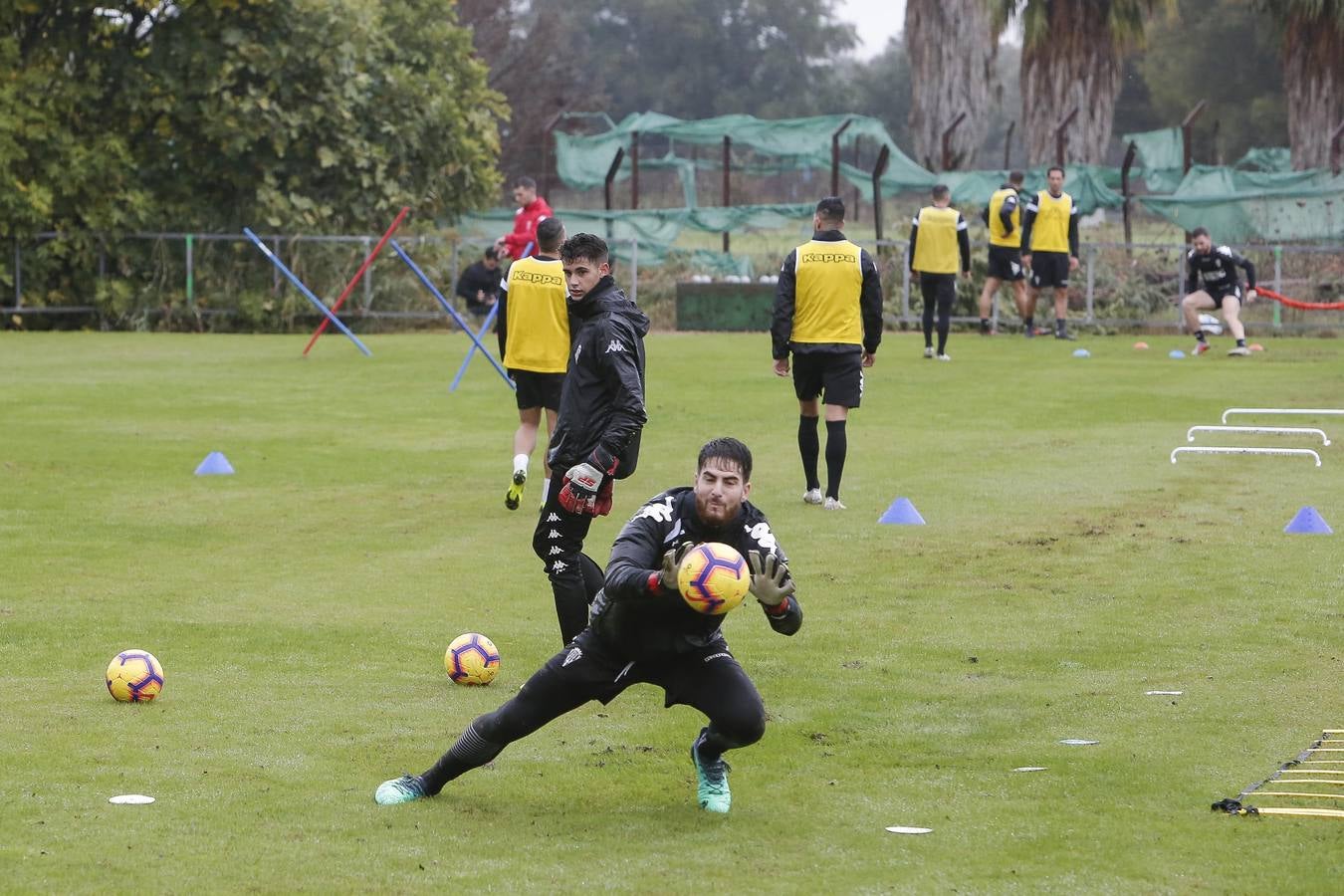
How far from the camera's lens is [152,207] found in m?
30.4

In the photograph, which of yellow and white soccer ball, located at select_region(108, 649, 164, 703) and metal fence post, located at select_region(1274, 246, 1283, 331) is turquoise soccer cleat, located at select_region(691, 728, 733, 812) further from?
metal fence post, located at select_region(1274, 246, 1283, 331)

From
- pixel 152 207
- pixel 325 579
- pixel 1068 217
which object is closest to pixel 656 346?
pixel 1068 217

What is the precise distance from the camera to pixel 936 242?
78.2 ft

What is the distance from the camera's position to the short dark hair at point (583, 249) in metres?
7.74

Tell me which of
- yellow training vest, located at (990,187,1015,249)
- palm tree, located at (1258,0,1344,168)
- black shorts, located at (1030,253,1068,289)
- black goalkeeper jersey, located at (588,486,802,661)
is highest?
palm tree, located at (1258,0,1344,168)

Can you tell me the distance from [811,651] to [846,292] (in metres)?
4.88

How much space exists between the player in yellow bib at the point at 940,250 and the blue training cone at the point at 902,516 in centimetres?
1166

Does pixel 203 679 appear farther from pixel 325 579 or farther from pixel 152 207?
pixel 152 207

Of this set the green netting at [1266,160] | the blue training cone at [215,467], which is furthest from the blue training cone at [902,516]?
the green netting at [1266,160]

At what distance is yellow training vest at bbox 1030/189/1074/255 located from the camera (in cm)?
2552

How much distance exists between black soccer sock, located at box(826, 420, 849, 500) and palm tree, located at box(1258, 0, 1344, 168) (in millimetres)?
27330

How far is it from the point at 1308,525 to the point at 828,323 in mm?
3382

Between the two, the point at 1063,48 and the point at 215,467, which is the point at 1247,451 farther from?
the point at 1063,48

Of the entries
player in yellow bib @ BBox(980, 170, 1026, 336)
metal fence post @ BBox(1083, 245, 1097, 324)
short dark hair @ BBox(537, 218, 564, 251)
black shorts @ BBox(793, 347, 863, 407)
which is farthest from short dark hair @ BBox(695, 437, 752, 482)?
metal fence post @ BBox(1083, 245, 1097, 324)
